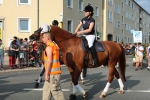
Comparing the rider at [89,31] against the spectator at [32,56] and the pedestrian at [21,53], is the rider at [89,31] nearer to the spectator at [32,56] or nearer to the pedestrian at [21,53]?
the pedestrian at [21,53]

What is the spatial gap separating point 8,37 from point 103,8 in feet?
67.4

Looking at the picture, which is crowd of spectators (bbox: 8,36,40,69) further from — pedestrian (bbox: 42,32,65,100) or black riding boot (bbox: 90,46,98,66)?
pedestrian (bbox: 42,32,65,100)

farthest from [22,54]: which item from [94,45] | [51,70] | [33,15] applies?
[33,15]

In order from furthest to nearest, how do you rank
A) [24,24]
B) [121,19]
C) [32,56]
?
[121,19], [24,24], [32,56]

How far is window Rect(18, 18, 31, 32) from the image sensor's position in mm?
30312

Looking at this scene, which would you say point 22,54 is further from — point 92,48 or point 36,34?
point 36,34

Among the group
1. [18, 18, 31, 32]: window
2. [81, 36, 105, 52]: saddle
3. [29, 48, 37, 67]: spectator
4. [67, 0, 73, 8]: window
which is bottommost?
[29, 48, 37, 67]: spectator

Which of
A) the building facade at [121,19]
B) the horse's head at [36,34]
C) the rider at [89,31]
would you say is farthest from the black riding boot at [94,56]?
the building facade at [121,19]

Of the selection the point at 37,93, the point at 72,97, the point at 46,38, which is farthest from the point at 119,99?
the point at 46,38

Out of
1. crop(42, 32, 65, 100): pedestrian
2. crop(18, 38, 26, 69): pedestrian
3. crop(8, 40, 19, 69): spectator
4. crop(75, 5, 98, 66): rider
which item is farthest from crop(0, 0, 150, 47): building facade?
crop(42, 32, 65, 100): pedestrian

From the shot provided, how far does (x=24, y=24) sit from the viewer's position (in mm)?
30531

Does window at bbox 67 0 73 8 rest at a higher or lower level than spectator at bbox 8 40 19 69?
higher

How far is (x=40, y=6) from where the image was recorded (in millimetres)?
30375

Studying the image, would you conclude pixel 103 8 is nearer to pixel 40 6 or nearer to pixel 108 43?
pixel 40 6
